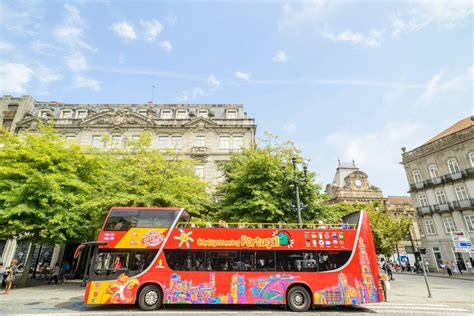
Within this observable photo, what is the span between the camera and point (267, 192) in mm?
17578

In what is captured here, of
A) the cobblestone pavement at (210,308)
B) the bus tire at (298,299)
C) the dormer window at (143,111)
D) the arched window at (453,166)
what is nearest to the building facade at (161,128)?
the dormer window at (143,111)

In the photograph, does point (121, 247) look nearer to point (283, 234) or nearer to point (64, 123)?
point (283, 234)

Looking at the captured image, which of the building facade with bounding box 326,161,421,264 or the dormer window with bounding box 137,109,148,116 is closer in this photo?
the dormer window with bounding box 137,109,148,116

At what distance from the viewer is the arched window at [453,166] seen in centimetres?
2922

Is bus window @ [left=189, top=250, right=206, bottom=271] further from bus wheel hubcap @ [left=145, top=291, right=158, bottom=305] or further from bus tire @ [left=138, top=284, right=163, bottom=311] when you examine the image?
bus wheel hubcap @ [left=145, top=291, right=158, bottom=305]

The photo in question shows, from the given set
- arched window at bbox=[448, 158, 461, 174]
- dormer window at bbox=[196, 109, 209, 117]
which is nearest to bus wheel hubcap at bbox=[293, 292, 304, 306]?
dormer window at bbox=[196, 109, 209, 117]

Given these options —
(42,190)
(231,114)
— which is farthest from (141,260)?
(231,114)

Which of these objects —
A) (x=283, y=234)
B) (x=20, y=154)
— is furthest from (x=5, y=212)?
(x=283, y=234)

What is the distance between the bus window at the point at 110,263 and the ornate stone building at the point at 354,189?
47.6 meters

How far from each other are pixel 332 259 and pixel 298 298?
6.93 ft

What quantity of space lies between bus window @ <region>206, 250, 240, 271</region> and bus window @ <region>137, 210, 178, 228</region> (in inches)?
84.9

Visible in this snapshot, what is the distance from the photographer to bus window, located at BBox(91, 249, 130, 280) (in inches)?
400

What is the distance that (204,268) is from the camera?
1041cm

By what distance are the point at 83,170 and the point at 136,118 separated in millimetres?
13305
